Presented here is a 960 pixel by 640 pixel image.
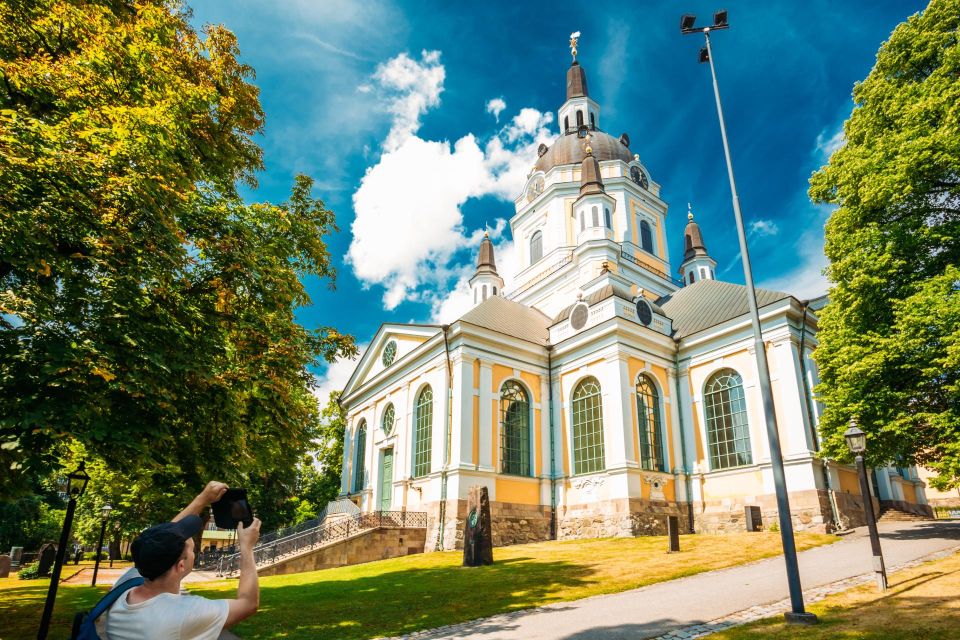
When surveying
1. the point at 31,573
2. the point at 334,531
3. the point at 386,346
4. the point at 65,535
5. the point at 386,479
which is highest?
the point at 386,346

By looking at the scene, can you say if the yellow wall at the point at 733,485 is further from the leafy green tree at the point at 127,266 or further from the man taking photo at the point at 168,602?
the man taking photo at the point at 168,602

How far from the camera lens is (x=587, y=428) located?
73.0 ft

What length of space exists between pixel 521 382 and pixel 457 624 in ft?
50.4

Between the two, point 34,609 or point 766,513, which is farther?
point 766,513

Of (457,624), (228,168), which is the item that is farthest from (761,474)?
(228,168)

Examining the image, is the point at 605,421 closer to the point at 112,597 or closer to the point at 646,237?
the point at 646,237

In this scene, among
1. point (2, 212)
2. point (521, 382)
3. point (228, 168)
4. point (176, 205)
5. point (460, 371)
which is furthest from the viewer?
point (521, 382)

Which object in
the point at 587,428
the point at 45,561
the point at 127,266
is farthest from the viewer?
the point at 45,561

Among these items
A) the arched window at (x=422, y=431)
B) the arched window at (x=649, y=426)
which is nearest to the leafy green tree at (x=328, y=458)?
the arched window at (x=422, y=431)

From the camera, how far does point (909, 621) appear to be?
6.71m

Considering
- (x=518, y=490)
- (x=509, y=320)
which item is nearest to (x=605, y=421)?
(x=518, y=490)

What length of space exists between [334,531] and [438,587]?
10.1 m

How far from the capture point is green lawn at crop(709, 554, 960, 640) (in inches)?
247

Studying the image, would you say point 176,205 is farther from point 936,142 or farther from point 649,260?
point 649,260
